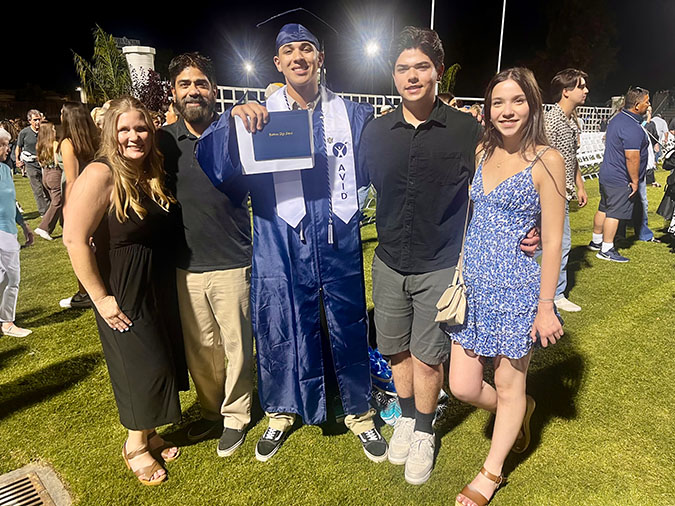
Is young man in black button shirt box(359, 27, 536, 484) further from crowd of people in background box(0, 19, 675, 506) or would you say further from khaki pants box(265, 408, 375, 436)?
khaki pants box(265, 408, 375, 436)

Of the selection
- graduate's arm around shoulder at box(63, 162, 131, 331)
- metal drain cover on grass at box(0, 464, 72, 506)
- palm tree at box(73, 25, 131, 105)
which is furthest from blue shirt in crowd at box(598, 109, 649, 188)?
palm tree at box(73, 25, 131, 105)

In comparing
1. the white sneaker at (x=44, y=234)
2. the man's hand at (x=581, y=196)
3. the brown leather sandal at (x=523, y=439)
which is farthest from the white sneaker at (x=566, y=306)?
the white sneaker at (x=44, y=234)

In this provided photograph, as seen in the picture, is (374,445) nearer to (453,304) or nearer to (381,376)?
(381,376)

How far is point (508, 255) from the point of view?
1848 millimetres

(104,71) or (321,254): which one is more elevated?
(104,71)

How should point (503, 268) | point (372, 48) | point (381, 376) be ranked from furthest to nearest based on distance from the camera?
point (372, 48) < point (381, 376) < point (503, 268)

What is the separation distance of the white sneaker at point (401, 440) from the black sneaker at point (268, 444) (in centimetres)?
63

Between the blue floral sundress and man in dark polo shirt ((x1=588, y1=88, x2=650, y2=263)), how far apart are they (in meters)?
4.13

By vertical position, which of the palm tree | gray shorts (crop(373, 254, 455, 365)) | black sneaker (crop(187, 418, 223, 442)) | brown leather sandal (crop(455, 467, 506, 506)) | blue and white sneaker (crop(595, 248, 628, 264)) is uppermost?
the palm tree

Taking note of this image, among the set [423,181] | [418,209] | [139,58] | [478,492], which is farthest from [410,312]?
[139,58]

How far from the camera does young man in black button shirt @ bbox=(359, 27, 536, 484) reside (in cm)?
203

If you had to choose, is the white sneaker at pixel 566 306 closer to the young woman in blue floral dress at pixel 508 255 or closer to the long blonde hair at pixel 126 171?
the young woman in blue floral dress at pixel 508 255

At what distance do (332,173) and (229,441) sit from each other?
1588 mm

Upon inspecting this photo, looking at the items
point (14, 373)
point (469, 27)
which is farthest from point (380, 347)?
point (469, 27)
